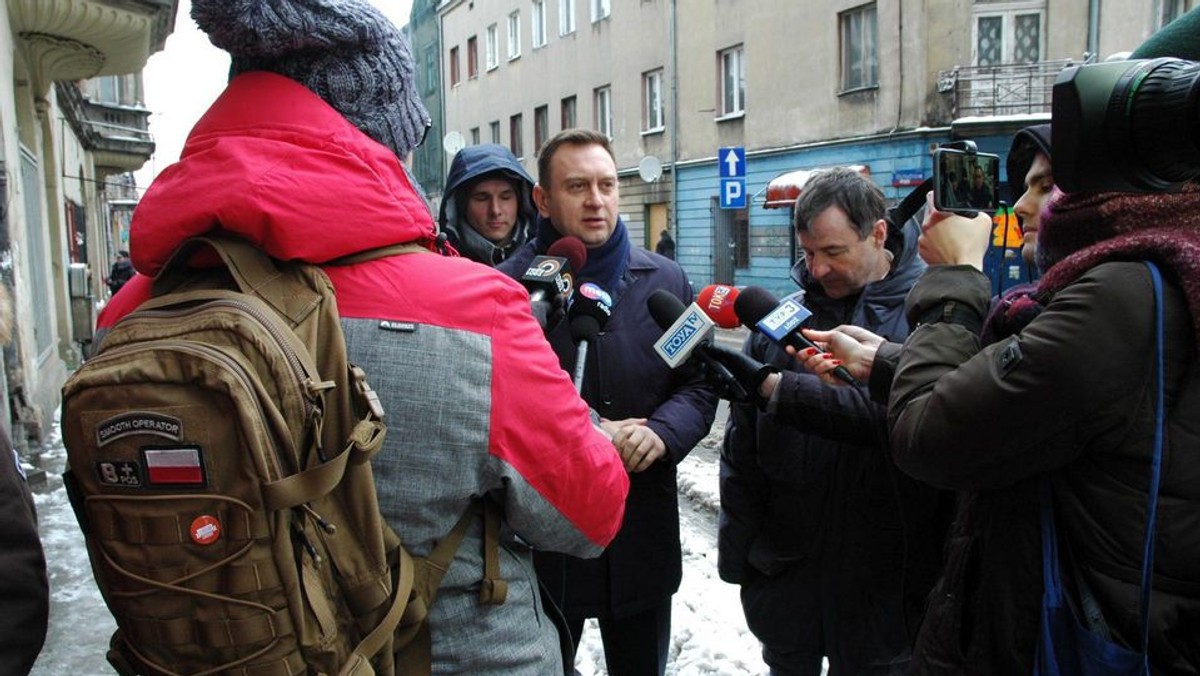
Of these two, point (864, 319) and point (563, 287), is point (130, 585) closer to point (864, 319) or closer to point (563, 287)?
point (563, 287)

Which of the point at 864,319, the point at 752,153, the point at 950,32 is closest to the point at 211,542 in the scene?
the point at 864,319

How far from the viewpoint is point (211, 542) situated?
1221mm

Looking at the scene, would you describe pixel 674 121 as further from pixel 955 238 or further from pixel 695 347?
pixel 955 238

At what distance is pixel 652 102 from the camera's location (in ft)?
76.0

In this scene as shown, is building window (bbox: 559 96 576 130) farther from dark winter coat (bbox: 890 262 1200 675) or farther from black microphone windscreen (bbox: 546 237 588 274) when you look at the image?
dark winter coat (bbox: 890 262 1200 675)

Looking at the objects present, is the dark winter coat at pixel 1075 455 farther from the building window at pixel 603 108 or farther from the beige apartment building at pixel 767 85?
the building window at pixel 603 108

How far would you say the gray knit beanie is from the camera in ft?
4.83

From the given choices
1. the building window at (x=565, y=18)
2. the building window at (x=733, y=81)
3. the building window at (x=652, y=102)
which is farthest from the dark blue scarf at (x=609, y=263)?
the building window at (x=565, y=18)

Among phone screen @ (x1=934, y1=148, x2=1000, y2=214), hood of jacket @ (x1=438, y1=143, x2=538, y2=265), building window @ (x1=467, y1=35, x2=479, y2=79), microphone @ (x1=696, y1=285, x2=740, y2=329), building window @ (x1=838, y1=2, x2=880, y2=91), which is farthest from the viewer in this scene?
building window @ (x1=467, y1=35, x2=479, y2=79)

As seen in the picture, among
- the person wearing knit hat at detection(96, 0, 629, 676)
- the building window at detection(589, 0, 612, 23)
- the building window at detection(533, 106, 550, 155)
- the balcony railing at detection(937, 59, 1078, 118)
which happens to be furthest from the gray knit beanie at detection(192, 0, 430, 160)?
the building window at detection(533, 106, 550, 155)

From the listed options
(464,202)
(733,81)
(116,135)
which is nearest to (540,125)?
(733,81)

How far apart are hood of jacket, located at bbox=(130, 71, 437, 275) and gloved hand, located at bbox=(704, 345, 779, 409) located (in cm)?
107

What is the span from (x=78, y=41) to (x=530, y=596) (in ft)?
30.8

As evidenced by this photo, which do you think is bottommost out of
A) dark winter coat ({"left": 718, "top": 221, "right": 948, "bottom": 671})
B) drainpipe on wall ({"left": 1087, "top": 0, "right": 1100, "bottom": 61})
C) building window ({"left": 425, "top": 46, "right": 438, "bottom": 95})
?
dark winter coat ({"left": 718, "top": 221, "right": 948, "bottom": 671})
